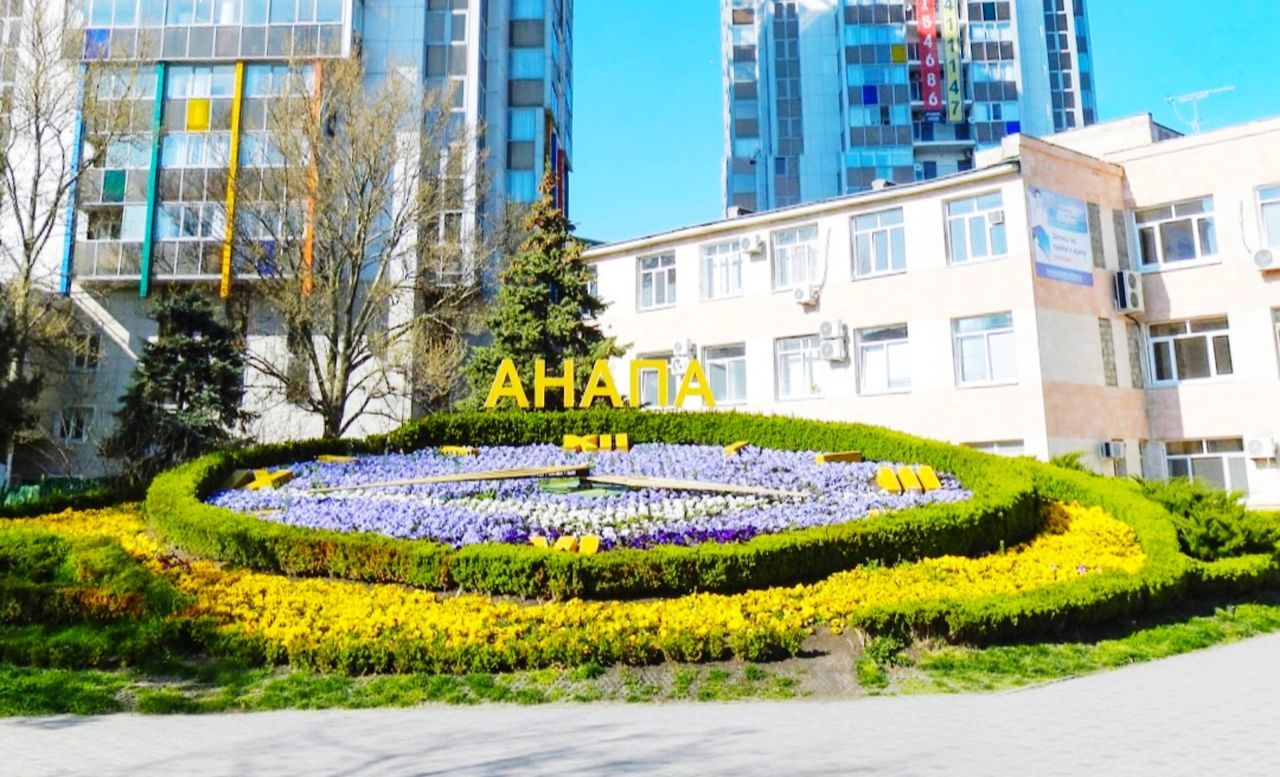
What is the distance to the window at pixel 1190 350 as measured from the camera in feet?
68.4

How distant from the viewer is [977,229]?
21172mm

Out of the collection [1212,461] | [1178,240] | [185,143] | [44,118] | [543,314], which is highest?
[185,143]

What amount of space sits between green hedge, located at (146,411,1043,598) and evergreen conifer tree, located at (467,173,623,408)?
23.3ft

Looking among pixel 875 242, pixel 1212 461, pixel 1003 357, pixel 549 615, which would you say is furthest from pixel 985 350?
pixel 549 615

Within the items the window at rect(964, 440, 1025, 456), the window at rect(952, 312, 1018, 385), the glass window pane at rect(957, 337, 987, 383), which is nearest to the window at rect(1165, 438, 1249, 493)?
the window at rect(964, 440, 1025, 456)

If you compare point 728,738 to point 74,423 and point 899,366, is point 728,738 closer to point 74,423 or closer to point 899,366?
point 899,366

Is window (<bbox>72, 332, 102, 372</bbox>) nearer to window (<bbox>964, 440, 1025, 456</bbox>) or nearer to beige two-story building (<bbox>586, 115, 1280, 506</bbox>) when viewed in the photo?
beige two-story building (<bbox>586, 115, 1280, 506</bbox>)

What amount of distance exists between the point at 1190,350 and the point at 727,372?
11445 millimetres

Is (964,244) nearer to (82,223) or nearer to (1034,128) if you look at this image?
(82,223)

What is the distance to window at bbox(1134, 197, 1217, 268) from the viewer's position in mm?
21188

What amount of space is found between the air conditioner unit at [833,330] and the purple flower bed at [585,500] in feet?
24.8

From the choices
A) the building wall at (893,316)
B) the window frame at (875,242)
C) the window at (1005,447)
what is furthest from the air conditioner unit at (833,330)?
the window at (1005,447)

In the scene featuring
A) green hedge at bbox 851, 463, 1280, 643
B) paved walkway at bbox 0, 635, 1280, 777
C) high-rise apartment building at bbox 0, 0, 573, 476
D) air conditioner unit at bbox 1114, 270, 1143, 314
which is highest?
high-rise apartment building at bbox 0, 0, 573, 476

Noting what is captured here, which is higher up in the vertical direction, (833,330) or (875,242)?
(875,242)
